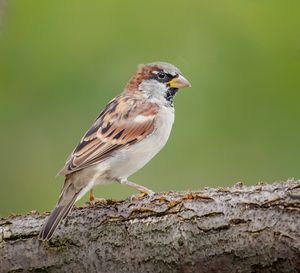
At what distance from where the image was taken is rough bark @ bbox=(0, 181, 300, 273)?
5.00 metres

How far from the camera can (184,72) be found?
6957 mm

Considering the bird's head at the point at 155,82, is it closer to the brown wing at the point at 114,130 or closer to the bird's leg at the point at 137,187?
the brown wing at the point at 114,130

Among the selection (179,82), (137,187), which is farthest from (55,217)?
(179,82)

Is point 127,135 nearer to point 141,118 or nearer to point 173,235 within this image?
point 141,118

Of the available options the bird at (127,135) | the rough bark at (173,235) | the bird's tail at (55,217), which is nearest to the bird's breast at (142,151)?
the bird at (127,135)

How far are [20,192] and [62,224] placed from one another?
6.87 feet

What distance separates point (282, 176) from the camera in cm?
688

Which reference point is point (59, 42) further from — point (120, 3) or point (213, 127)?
point (213, 127)

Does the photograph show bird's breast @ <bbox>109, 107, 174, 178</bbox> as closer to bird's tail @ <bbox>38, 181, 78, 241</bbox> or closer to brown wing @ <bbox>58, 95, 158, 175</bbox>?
brown wing @ <bbox>58, 95, 158, 175</bbox>

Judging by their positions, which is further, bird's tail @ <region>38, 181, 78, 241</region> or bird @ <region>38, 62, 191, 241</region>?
bird @ <region>38, 62, 191, 241</region>

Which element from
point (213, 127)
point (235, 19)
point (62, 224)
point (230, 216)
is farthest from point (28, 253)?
point (235, 19)

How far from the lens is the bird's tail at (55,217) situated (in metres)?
5.44

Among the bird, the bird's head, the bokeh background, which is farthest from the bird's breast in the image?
the bird's head

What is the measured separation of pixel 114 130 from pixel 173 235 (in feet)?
5.00
